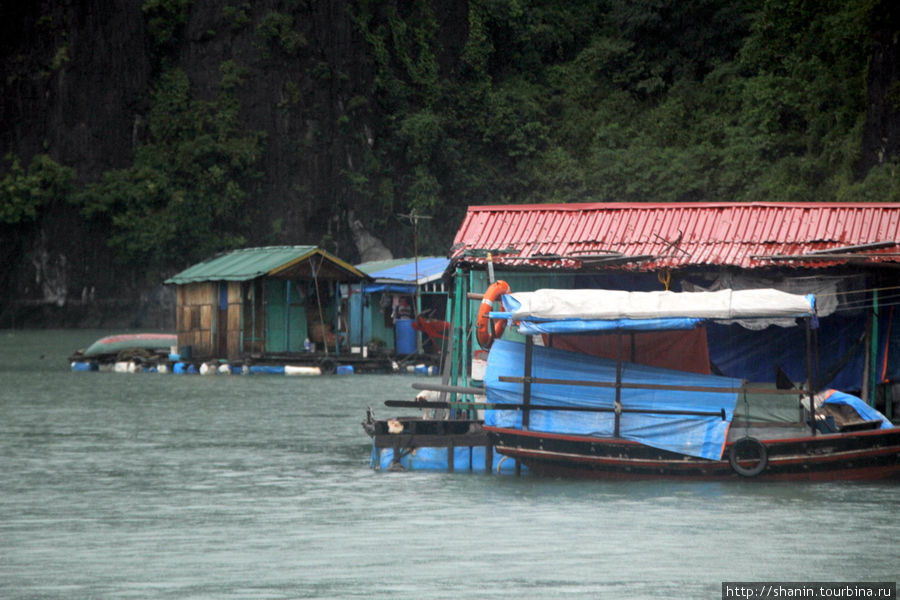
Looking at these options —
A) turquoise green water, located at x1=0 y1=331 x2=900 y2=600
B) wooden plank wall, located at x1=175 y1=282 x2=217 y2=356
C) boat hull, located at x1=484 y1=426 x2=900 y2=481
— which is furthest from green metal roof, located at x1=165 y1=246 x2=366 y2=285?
boat hull, located at x1=484 y1=426 x2=900 y2=481

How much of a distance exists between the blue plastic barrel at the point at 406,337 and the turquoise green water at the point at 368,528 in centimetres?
1689

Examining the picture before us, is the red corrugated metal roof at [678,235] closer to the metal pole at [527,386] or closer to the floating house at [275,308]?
the metal pole at [527,386]

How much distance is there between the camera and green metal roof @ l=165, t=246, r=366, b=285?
33.8m

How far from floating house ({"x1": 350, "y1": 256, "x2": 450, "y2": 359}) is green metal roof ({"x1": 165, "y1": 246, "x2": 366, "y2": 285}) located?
5.35ft

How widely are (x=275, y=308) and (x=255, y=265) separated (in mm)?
1339

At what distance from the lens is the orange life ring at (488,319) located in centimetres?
1595

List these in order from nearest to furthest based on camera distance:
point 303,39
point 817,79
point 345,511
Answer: point 345,511
point 817,79
point 303,39

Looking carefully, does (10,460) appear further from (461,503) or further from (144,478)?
(461,503)

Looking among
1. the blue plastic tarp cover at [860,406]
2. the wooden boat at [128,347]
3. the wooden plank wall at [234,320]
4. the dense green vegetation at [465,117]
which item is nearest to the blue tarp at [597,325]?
the blue plastic tarp cover at [860,406]

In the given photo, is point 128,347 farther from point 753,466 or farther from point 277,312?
point 753,466

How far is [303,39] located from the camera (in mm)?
63000

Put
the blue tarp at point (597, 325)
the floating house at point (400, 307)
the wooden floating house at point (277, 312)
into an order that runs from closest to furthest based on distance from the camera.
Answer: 1. the blue tarp at point (597, 325)
2. the wooden floating house at point (277, 312)
3. the floating house at point (400, 307)

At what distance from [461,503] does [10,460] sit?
24.1 feet

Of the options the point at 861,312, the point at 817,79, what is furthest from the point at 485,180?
the point at 861,312
